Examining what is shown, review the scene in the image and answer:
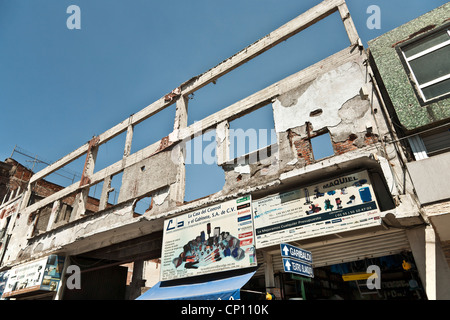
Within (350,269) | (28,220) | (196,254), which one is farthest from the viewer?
(28,220)

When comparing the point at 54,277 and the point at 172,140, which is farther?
the point at 54,277

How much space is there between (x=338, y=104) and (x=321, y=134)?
100 centimetres

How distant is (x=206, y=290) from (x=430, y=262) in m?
5.24

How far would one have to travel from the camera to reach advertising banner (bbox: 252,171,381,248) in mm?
7020

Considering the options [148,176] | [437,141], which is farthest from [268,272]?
[148,176]

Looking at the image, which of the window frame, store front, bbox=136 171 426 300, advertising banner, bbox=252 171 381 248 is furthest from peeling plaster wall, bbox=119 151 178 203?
the window frame

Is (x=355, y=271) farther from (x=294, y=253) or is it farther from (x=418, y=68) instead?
(x=418, y=68)

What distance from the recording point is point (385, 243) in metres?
7.23

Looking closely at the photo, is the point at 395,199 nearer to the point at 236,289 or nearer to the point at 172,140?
the point at 236,289

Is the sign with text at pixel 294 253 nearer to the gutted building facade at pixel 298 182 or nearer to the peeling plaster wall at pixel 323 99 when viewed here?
the gutted building facade at pixel 298 182

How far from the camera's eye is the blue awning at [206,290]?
7.24 meters

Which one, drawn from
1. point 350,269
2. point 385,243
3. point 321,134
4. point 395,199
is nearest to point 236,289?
point 350,269

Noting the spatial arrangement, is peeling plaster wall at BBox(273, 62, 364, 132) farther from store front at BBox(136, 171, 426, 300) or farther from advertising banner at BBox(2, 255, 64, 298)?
advertising banner at BBox(2, 255, 64, 298)

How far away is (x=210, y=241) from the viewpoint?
9039mm
